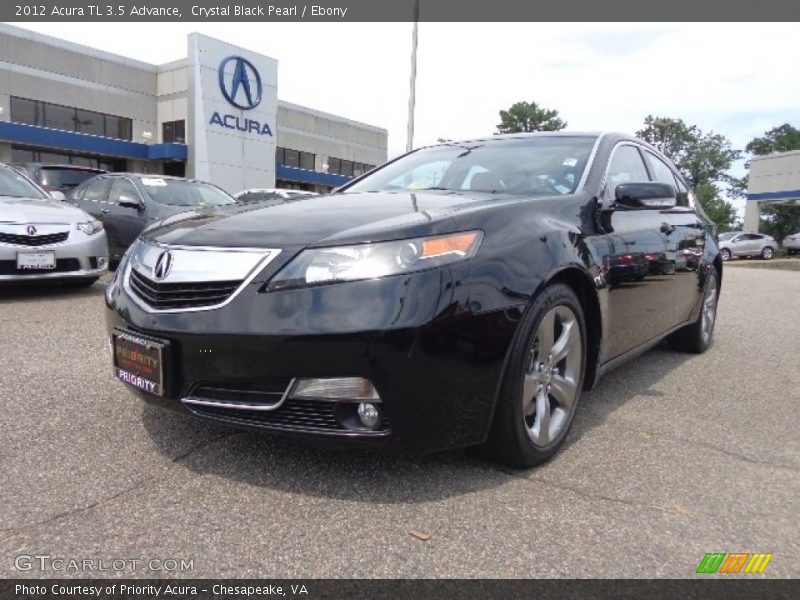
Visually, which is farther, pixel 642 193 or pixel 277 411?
pixel 642 193

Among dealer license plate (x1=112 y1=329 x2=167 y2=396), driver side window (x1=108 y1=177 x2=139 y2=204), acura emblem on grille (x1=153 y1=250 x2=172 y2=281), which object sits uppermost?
driver side window (x1=108 y1=177 x2=139 y2=204)

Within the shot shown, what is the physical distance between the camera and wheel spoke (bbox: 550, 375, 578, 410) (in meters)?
2.59

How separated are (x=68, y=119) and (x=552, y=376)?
32901 millimetres

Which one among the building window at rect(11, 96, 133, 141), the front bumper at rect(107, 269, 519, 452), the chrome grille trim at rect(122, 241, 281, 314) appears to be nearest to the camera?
the front bumper at rect(107, 269, 519, 452)

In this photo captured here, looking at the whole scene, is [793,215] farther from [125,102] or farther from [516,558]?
[516,558]

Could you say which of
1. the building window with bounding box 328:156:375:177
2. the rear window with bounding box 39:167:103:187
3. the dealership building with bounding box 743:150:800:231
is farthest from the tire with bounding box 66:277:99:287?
the dealership building with bounding box 743:150:800:231

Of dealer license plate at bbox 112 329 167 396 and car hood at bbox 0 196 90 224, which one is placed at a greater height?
car hood at bbox 0 196 90 224

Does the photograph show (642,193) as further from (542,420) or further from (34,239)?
(34,239)

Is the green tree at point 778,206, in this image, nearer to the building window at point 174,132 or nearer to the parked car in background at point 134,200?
the building window at point 174,132

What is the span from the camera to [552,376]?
2.57 meters

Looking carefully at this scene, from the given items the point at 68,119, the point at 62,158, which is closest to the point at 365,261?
the point at 62,158

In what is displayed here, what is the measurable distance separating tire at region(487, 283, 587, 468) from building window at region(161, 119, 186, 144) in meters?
30.3

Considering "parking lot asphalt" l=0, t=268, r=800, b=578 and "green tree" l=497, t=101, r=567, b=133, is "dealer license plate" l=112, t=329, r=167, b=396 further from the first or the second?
"green tree" l=497, t=101, r=567, b=133

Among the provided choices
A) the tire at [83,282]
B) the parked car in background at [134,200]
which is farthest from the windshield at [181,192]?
the tire at [83,282]
